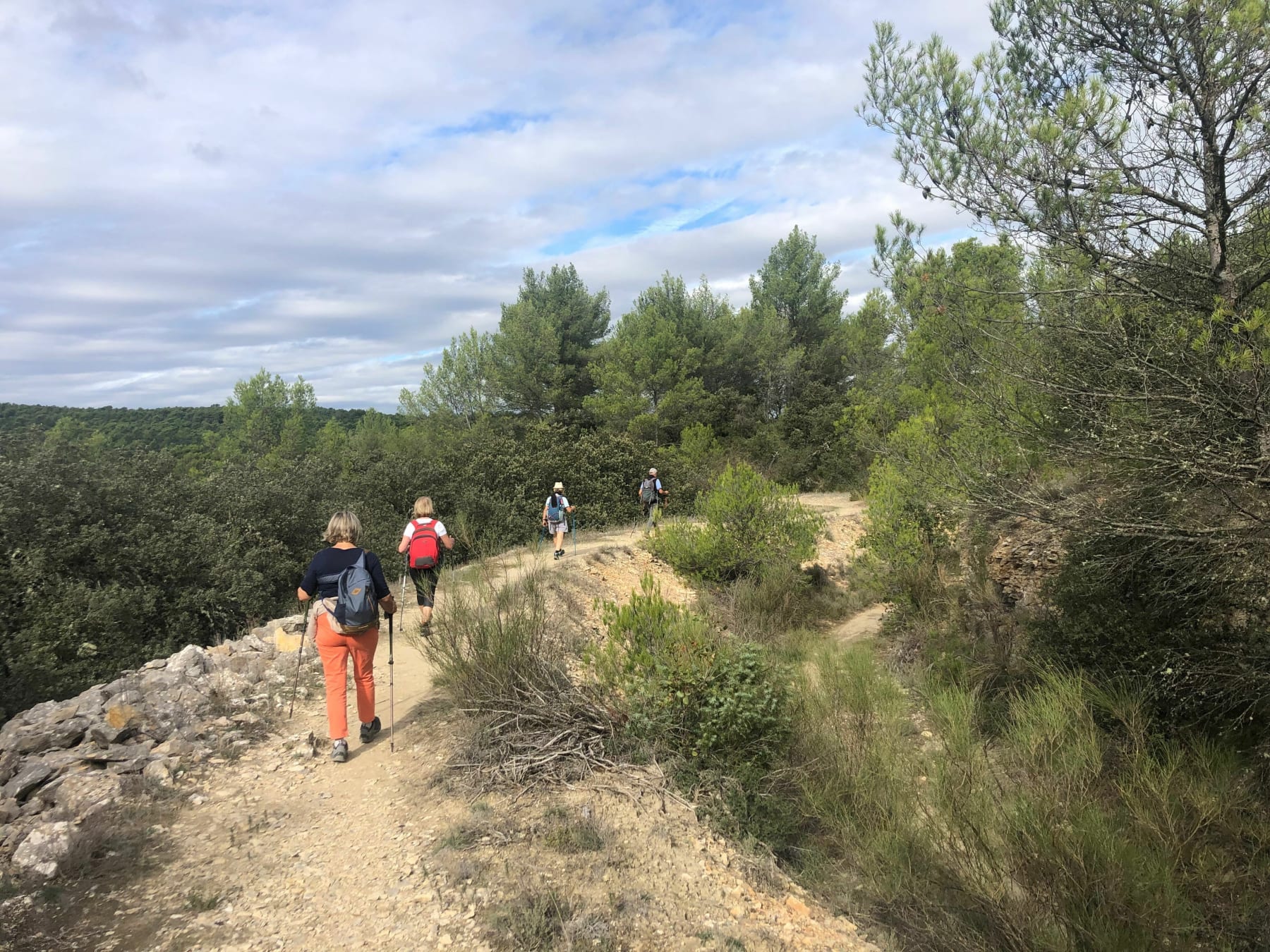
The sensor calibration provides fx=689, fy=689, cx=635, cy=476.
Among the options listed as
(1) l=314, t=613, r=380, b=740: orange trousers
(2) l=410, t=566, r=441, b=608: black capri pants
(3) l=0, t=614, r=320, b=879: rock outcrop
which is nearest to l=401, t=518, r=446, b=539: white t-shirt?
(2) l=410, t=566, r=441, b=608: black capri pants

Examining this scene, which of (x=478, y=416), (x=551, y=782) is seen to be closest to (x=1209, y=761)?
(x=551, y=782)

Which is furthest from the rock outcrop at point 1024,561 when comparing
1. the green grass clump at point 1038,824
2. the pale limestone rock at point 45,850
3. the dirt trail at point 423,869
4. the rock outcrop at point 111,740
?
the pale limestone rock at point 45,850

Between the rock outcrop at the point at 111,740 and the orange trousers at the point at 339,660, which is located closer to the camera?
the rock outcrop at the point at 111,740

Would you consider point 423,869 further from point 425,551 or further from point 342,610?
point 425,551

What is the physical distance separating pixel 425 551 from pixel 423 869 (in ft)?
12.5

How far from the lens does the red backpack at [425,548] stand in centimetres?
715

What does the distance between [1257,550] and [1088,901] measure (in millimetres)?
2663

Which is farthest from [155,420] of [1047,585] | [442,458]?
[1047,585]

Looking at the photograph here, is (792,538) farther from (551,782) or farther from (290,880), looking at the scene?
(290,880)

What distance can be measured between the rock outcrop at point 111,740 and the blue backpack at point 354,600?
4.77 feet

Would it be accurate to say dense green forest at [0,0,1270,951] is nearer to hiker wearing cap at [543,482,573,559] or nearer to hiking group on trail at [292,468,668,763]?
hiking group on trail at [292,468,668,763]

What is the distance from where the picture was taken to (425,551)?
7156 millimetres

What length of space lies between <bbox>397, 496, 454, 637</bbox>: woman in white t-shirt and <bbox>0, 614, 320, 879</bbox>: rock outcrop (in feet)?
4.65

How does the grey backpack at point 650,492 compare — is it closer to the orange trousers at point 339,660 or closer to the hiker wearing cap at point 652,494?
the hiker wearing cap at point 652,494
